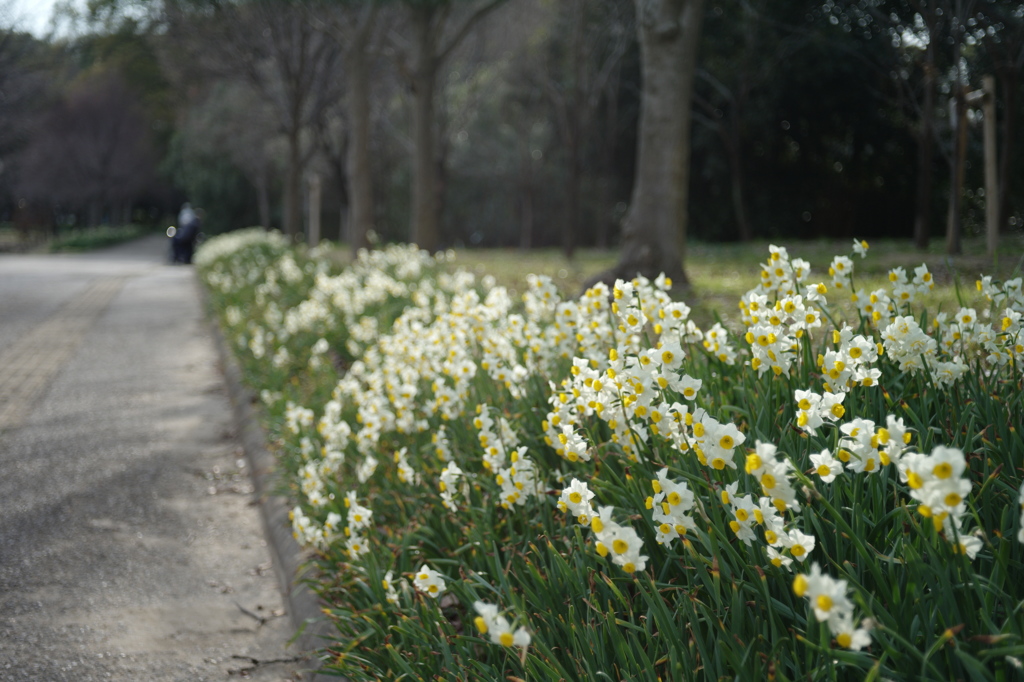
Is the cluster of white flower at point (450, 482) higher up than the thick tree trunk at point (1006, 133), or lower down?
lower down

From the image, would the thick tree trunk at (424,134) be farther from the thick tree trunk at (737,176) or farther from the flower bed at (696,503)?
the flower bed at (696,503)

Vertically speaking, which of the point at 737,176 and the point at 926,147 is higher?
the point at 737,176

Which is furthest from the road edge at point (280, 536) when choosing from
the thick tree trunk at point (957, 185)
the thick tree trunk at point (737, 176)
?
the thick tree trunk at point (737, 176)

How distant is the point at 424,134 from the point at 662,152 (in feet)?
20.2

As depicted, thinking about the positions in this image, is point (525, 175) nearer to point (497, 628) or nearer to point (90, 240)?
point (90, 240)

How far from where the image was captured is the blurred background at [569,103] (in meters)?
13.2

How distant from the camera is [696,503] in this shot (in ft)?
6.79

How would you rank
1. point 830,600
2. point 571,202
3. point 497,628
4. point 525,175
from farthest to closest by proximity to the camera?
point 525,175 → point 571,202 → point 497,628 → point 830,600

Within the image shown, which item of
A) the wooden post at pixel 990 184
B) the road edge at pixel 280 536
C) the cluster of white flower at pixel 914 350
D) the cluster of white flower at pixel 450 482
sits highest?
the wooden post at pixel 990 184

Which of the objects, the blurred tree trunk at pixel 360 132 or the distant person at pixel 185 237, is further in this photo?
the distant person at pixel 185 237

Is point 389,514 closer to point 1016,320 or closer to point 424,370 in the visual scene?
point 424,370

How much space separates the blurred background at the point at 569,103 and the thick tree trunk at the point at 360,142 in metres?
0.04

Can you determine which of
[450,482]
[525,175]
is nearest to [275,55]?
[525,175]

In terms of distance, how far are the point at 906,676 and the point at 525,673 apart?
0.89 meters
